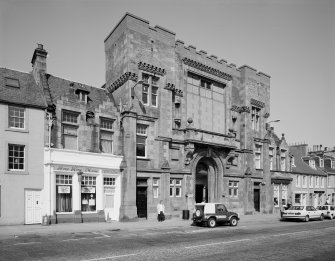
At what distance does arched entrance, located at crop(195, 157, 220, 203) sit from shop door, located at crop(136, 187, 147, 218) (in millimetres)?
6720

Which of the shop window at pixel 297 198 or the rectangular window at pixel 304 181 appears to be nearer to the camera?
the shop window at pixel 297 198

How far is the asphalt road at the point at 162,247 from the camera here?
12125 millimetres

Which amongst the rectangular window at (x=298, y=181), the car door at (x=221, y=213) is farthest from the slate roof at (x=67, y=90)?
the rectangular window at (x=298, y=181)

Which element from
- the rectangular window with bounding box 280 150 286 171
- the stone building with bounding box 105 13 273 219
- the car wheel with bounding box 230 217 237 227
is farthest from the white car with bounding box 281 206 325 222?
the rectangular window with bounding box 280 150 286 171

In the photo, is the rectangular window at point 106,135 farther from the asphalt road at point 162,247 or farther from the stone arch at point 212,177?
the stone arch at point 212,177

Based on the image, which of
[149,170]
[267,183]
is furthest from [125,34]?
[267,183]

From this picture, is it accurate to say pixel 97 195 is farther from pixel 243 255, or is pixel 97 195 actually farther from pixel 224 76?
pixel 224 76

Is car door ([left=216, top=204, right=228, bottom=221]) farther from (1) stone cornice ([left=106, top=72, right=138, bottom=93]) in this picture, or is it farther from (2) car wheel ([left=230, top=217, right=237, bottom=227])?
(1) stone cornice ([left=106, top=72, right=138, bottom=93])

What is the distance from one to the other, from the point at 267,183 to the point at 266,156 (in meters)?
3.29

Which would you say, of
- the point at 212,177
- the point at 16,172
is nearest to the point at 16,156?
the point at 16,172

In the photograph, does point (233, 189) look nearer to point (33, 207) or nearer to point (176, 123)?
point (176, 123)

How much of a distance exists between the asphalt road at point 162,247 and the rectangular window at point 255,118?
2107 cm

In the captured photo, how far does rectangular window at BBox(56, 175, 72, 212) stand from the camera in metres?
23.1

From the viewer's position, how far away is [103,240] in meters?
16.1
